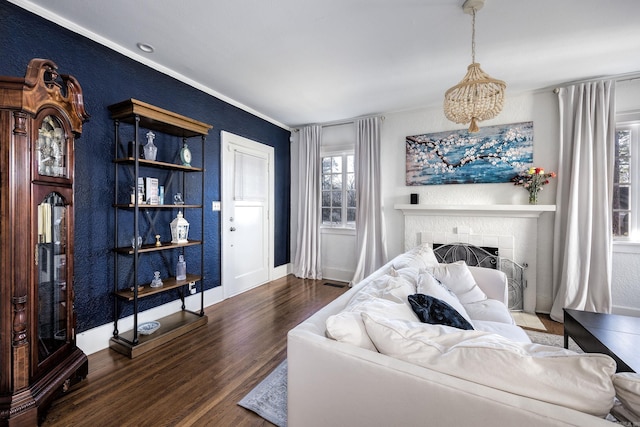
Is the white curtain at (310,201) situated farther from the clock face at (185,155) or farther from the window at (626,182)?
the window at (626,182)

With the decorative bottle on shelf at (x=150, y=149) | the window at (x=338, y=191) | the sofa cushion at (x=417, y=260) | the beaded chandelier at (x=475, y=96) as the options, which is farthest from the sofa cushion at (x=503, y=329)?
the decorative bottle on shelf at (x=150, y=149)

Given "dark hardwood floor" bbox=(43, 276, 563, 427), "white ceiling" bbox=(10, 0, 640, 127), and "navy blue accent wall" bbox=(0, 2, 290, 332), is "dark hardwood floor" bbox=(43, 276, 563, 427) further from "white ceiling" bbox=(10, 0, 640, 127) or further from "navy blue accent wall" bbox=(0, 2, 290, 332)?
"white ceiling" bbox=(10, 0, 640, 127)

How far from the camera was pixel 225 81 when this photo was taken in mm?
3186

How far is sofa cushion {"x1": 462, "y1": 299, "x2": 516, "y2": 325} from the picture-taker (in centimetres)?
198

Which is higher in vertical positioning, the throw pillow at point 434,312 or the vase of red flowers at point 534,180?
the vase of red flowers at point 534,180

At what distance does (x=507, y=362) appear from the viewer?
0.86 m

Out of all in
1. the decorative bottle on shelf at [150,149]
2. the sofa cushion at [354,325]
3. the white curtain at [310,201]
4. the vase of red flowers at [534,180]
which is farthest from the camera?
the white curtain at [310,201]

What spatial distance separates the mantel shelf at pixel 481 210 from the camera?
3.27m

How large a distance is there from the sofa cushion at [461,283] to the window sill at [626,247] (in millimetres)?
2040

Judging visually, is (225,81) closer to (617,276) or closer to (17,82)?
(17,82)

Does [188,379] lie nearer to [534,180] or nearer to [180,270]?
[180,270]

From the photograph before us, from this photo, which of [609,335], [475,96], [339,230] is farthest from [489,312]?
[339,230]

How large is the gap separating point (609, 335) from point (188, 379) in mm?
2861

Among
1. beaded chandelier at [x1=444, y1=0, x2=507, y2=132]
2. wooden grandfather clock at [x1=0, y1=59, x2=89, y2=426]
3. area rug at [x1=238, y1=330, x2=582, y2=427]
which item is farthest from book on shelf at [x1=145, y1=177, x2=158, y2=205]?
beaded chandelier at [x1=444, y1=0, x2=507, y2=132]
